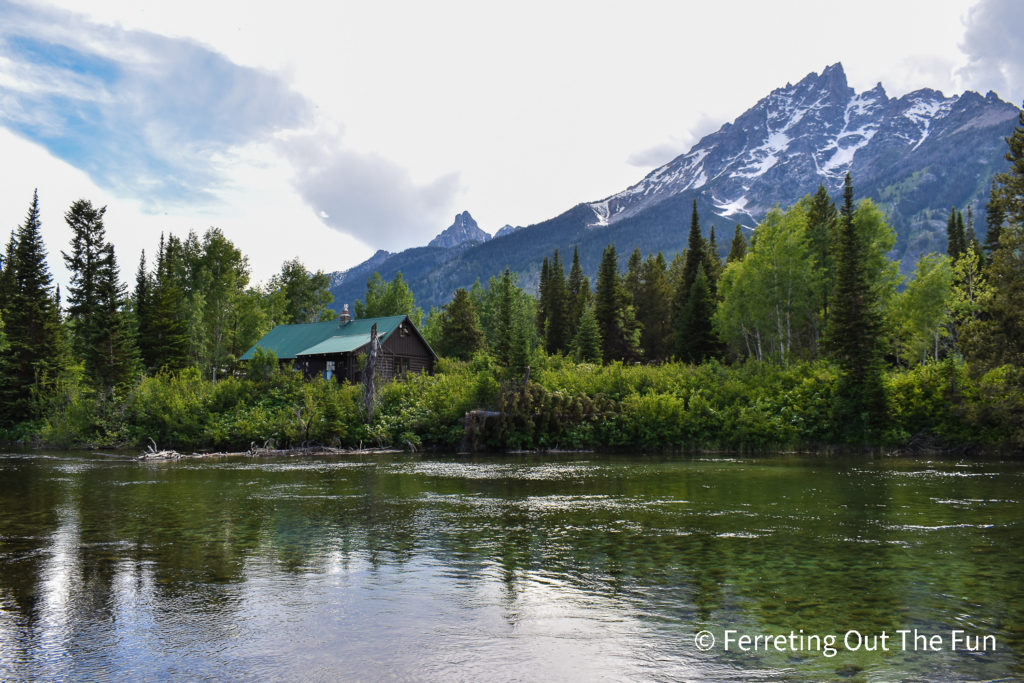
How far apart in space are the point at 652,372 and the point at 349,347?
28.7 metres

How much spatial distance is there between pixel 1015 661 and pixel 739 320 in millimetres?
56051

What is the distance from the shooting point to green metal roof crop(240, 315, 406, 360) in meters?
61.8

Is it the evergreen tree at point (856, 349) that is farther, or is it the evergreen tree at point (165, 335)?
the evergreen tree at point (165, 335)

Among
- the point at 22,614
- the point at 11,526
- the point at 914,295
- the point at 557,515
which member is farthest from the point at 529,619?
the point at 914,295

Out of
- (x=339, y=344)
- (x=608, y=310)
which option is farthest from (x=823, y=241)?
(x=339, y=344)

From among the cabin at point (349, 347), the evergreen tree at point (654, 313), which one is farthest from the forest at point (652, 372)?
the evergreen tree at point (654, 313)

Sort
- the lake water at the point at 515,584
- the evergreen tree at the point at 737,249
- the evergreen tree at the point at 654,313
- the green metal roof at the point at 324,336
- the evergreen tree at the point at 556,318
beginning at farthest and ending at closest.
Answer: the evergreen tree at the point at 556,318 < the evergreen tree at the point at 654,313 < the evergreen tree at the point at 737,249 < the green metal roof at the point at 324,336 < the lake water at the point at 515,584

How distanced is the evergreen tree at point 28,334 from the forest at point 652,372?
145mm

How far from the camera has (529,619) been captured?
8.68m

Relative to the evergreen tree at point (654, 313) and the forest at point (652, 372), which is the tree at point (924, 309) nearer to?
the forest at point (652, 372)

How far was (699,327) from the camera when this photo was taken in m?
70.1

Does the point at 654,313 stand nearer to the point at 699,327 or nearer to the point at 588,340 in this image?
the point at 699,327

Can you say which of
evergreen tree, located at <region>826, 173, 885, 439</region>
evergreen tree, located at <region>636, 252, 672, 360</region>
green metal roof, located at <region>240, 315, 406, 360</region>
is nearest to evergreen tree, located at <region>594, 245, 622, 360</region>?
evergreen tree, located at <region>636, 252, 672, 360</region>

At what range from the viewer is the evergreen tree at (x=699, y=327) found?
Result: 69250mm
